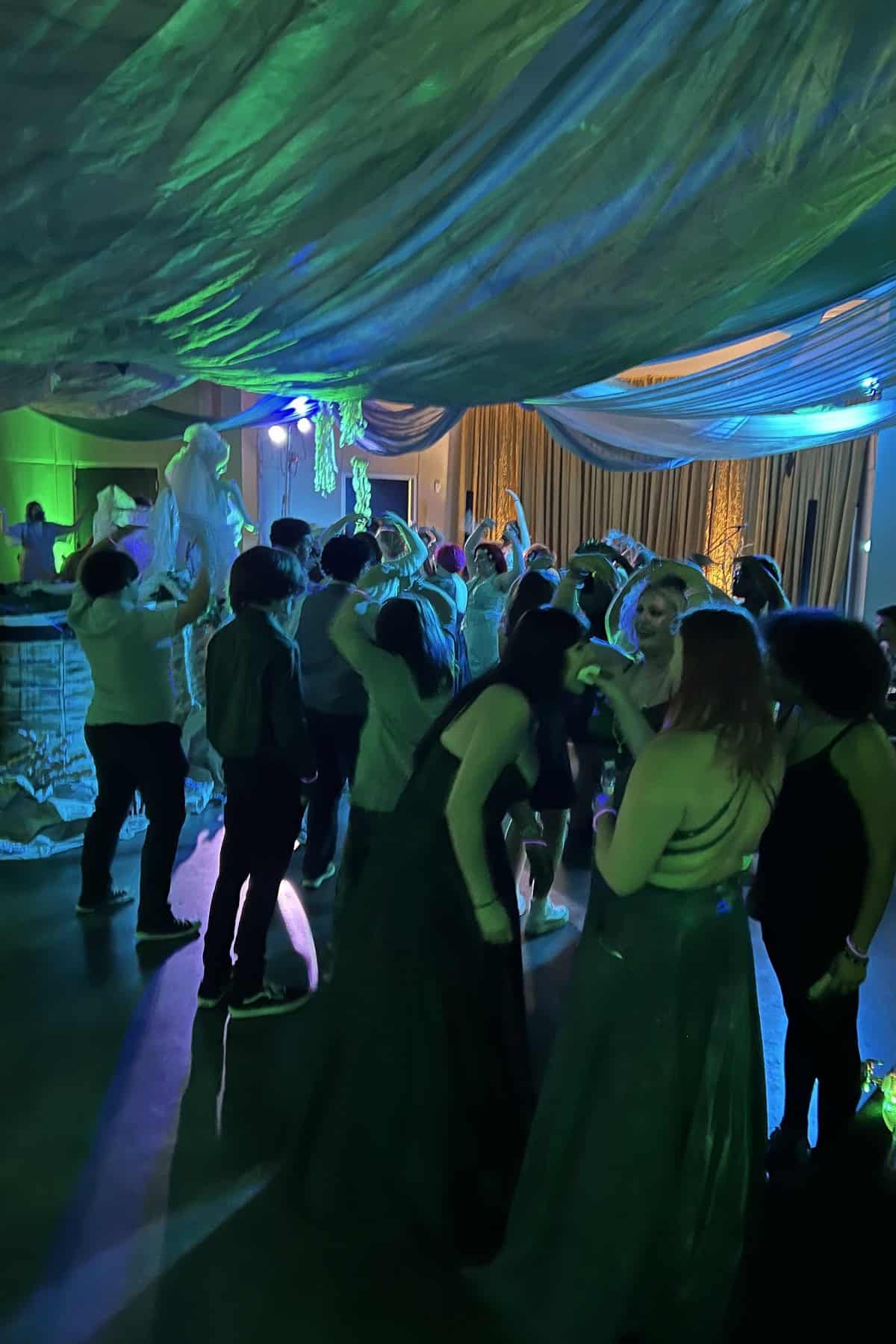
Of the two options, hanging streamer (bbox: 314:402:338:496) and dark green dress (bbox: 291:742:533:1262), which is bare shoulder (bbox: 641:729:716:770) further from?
hanging streamer (bbox: 314:402:338:496)

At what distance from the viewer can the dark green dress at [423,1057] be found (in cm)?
175

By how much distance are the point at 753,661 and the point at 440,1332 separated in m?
1.36

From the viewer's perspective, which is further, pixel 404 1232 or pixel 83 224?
pixel 404 1232

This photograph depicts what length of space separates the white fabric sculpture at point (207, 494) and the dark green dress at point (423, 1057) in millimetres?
2277

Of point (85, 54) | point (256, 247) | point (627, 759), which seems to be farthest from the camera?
point (627, 759)

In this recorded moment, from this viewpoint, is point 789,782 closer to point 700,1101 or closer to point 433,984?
point 700,1101

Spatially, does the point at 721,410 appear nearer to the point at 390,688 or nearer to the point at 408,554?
the point at 408,554

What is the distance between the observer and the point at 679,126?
143 centimetres

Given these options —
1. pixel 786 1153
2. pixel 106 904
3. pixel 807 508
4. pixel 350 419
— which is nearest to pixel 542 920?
pixel 786 1153

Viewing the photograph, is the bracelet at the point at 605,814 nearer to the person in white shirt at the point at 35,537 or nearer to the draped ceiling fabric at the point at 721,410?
the draped ceiling fabric at the point at 721,410

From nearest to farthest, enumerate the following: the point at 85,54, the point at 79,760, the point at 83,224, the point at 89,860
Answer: the point at 85,54
the point at 83,224
the point at 89,860
the point at 79,760

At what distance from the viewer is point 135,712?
→ 3.04m

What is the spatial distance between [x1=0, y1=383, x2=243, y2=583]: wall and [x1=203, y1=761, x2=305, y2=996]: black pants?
649 cm

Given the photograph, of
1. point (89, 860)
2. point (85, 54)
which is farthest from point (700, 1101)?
point (89, 860)
